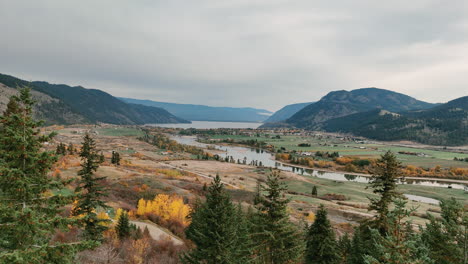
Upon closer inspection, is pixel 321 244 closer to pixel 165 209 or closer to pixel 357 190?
pixel 165 209

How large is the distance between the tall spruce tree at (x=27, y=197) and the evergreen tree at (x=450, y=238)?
19.5 meters

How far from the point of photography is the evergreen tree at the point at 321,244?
26.5 metres

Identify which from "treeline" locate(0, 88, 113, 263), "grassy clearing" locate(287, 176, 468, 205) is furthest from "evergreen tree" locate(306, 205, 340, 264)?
"grassy clearing" locate(287, 176, 468, 205)

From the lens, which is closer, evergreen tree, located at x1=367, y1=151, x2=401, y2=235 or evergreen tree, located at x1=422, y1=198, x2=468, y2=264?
evergreen tree, located at x1=422, y1=198, x2=468, y2=264

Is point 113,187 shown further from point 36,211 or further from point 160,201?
point 36,211

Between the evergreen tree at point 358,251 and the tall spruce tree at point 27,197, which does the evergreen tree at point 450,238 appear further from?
the tall spruce tree at point 27,197

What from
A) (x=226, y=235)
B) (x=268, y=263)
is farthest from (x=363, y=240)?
(x=226, y=235)

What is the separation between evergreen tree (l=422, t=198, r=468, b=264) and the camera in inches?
604

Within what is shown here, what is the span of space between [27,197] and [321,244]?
25.8m

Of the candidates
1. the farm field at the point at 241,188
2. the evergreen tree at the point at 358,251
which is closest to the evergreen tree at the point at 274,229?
the evergreen tree at the point at 358,251

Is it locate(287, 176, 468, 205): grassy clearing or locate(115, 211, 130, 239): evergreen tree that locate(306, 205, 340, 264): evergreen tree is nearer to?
locate(115, 211, 130, 239): evergreen tree

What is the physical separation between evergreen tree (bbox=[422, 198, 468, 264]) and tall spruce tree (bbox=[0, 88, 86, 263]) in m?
19.5

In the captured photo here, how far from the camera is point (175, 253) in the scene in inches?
993

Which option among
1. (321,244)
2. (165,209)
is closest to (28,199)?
(321,244)
